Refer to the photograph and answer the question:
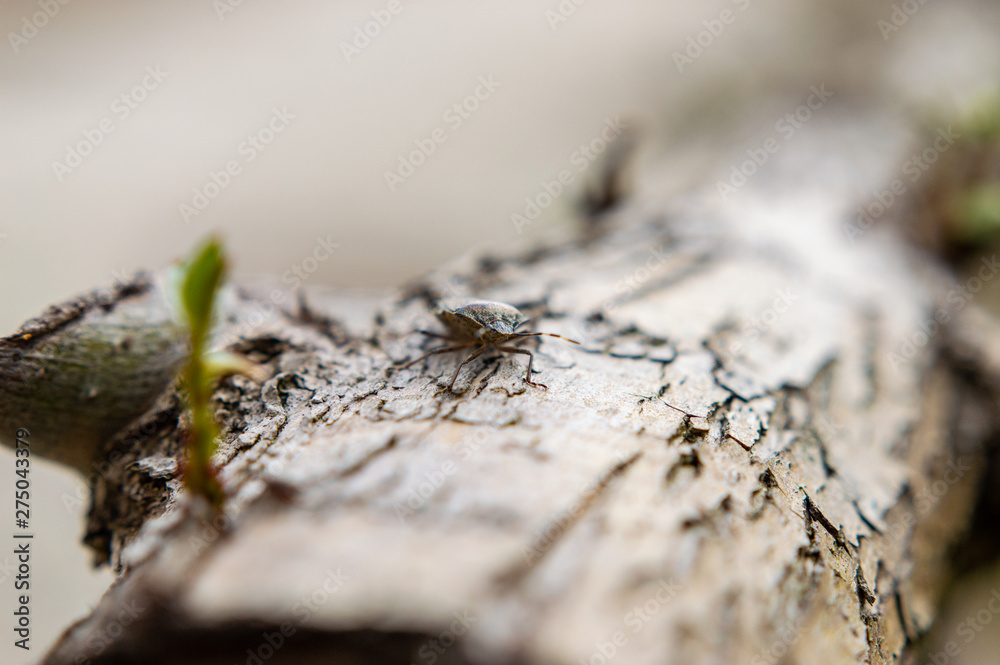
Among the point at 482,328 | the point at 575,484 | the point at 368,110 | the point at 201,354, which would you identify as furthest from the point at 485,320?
Result: the point at 368,110

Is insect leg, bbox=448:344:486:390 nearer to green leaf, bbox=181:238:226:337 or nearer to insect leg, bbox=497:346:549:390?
insect leg, bbox=497:346:549:390

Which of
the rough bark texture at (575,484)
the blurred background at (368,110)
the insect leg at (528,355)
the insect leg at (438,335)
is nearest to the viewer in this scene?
the rough bark texture at (575,484)

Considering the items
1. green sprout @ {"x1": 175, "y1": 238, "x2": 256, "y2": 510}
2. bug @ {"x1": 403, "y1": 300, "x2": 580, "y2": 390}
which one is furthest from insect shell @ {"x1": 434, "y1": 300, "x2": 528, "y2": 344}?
green sprout @ {"x1": 175, "y1": 238, "x2": 256, "y2": 510}

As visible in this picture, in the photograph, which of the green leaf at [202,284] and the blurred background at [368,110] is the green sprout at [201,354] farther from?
the blurred background at [368,110]

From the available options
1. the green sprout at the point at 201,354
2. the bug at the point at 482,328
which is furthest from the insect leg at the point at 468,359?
the green sprout at the point at 201,354

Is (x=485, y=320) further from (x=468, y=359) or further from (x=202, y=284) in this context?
(x=202, y=284)

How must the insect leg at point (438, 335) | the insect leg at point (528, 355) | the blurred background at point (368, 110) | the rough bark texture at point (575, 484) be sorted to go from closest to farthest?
the rough bark texture at point (575, 484) < the insect leg at point (528, 355) < the insect leg at point (438, 335) < the blurred background at point (368, 110)

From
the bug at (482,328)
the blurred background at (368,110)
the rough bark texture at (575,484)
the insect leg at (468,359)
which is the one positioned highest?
the blurred background at (368,110)

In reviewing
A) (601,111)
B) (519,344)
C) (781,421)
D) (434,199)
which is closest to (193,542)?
(519,344)
